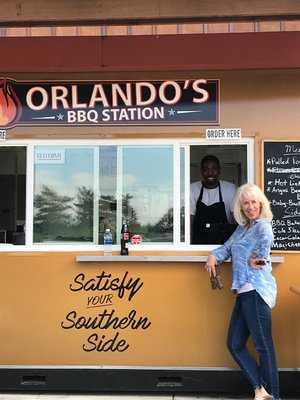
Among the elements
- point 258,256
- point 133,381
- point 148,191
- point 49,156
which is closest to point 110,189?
point 148,191

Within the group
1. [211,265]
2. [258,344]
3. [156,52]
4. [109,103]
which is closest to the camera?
[258,344]

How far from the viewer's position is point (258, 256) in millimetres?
4684

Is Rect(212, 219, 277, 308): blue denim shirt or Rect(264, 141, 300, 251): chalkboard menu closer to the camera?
Rect(212, 219, 277, 308): blue denim shirt

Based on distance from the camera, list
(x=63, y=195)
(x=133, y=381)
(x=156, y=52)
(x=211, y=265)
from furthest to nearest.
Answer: (x=63, y=195) < (x=133, y=381) < (x=156, y=52) < (x=211, y=265)

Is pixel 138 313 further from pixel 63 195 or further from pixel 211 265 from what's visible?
pixel 63 195

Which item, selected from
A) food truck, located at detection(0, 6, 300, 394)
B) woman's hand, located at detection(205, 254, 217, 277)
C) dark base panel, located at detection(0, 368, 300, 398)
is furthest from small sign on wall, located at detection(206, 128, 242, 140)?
dark base panel, located at detection(0, 368, 300, 398)

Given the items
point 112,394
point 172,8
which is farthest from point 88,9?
point 112,394

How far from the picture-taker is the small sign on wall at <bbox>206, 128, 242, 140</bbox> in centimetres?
524

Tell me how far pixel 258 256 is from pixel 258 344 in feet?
2.19

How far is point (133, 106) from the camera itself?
5297 mm

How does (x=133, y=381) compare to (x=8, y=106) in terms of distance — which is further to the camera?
(x=8, y=106)

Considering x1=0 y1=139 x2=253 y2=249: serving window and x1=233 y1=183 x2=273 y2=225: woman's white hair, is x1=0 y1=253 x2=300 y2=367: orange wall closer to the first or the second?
x1=0 y1=139 x2=253 y2=249: serving window

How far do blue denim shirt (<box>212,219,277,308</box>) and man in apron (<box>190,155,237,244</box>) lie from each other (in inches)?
23.0

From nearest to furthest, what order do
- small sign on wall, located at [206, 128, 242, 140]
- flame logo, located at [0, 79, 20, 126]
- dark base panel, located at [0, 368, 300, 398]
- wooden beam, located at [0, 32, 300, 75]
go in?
wooden beam, located at [0, 32, 300, 75] → dark base panel, located at [0, 368, 300, 398] → small sign on wall, located at [206, 128, 242, 140] → flame logo, located at [0, 79, 20, 126]
